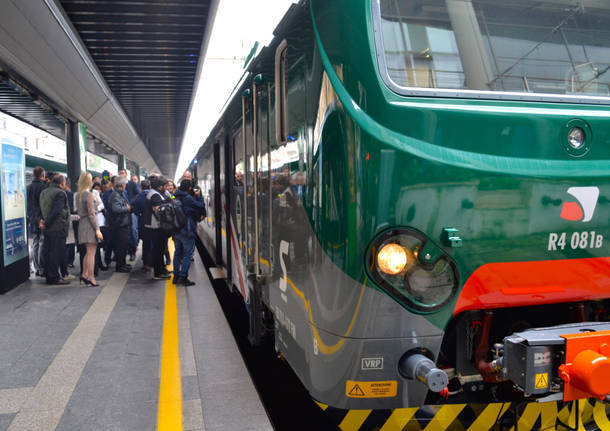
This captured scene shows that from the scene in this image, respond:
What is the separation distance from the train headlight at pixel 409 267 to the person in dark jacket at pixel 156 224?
6.73 meters

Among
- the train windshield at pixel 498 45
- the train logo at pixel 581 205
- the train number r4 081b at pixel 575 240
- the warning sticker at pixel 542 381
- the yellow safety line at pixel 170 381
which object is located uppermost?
the train windshield at pixel 498 45

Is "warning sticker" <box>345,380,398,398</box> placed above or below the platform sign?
below

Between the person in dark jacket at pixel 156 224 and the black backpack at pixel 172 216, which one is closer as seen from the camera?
the black backpack at pixel 172 216

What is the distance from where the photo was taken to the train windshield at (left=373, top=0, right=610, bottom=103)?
2.47m

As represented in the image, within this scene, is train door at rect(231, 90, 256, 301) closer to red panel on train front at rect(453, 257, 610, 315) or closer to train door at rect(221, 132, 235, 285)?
train door at rect(221, 132, 235, 285)

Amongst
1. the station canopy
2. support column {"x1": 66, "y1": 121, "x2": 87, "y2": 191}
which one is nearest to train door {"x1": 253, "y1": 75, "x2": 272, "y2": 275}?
the station canopy

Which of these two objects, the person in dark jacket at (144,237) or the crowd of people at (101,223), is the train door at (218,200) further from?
the person in dark jacket at (144,237)

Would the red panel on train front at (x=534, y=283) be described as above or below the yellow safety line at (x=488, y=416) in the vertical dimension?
above

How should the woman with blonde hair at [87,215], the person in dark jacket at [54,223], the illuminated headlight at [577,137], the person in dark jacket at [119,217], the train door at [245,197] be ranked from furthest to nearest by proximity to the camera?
the person in dark jacket at [119,217]
the woman with blonde hair at [87,215]
the person in dark jacket at [54,223]
the train door at [245,197]
the illuminated headlight at [577,137]

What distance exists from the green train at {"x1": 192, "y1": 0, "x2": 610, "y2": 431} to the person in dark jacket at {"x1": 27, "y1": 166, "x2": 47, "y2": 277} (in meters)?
7.33

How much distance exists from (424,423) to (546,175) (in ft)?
5.44

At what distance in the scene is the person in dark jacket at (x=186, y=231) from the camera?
8102 mm

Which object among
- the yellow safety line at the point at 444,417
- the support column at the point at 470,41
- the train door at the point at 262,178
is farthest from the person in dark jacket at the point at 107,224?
the support column at the point at 470,41

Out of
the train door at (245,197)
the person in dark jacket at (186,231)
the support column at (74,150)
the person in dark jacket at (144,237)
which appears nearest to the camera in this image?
the train door at (245,197)
